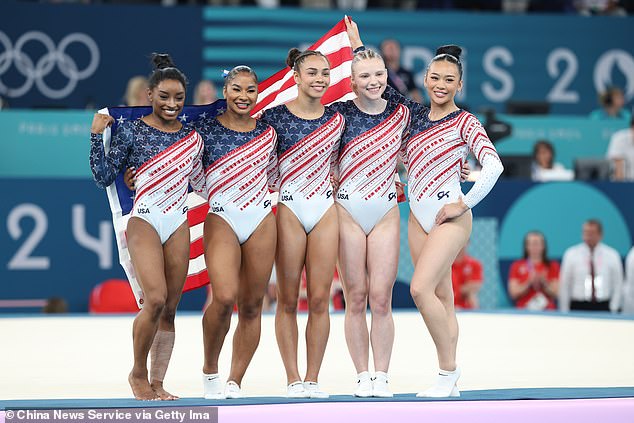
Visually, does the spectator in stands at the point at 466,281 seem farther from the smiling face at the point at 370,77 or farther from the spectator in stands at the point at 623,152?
the smiling face at the point at 370,77

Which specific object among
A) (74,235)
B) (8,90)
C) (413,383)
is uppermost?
(8,90)

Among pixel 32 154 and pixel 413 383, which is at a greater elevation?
pixel 32 154

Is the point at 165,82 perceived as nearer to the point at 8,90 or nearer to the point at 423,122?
the point at 423,122

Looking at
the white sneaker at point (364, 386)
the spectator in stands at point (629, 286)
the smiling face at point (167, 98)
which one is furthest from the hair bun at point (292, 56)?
the spectator in stands at point (629, 286)

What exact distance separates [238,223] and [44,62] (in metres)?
8.01

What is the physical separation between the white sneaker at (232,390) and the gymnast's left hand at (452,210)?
130 cm

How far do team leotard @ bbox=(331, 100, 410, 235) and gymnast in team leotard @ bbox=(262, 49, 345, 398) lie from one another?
0.10m

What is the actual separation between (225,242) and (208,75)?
806 centimetres

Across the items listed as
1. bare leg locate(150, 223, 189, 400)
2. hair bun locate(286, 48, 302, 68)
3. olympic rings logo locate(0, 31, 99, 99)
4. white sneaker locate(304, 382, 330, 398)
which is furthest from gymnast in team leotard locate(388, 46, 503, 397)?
olympic rings logo locate(0, 31, 99, 99)

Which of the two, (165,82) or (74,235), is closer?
(165,82)

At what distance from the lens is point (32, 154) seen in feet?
38.6

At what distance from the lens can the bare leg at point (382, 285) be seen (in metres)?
5.66

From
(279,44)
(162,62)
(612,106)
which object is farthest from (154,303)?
(612,106)

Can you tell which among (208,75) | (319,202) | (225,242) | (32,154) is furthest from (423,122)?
(208,75)
